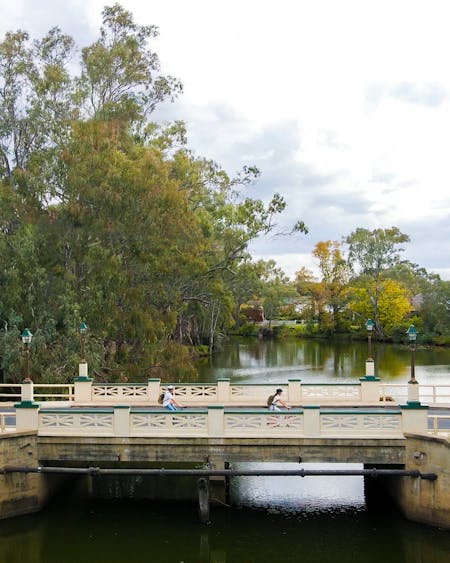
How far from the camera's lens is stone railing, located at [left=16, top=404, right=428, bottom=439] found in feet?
49.9

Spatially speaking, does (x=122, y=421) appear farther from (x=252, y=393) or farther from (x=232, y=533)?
(x=252, y=393)

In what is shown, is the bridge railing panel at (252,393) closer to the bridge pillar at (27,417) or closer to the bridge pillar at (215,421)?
the bridge pillar at (215,421)

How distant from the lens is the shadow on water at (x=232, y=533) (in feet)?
45.9

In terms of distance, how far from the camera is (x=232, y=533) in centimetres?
1512

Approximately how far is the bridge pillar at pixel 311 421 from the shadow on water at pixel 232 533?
8.14 feet

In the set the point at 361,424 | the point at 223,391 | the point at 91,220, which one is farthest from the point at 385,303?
the point at 361,424

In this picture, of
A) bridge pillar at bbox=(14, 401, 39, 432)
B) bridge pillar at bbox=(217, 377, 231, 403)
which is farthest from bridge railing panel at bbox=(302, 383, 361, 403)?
bridge pillar at bbox=(14, 401, 39, 432)

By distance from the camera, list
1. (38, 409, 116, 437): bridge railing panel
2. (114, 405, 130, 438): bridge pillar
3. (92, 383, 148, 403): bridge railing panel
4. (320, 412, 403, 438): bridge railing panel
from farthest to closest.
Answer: (92, 383, 148, 403): bridge railing panel, (38, 409, 116, 437): bridge railing panel, (114, 405, 130, 438): bridge pillar, (320, 412, 403, 438): bridge railing panel

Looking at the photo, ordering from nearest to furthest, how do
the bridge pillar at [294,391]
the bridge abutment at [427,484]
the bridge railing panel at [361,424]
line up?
1. the bridge abutment at [427,484]
2. the bridge railing panel at [361,424]
3. the bridge pillar at [294,391]

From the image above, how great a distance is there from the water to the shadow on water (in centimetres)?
2

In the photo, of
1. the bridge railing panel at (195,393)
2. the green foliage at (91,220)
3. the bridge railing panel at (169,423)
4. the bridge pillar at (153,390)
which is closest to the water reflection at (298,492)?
the bridge railing panel at (195,393)

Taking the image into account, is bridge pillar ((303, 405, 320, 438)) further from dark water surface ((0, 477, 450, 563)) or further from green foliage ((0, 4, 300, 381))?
green foliage ((0, 4, 300, 381))

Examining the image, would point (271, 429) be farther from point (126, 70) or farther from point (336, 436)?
point (126, 70)

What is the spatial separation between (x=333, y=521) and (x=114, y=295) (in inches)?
694
